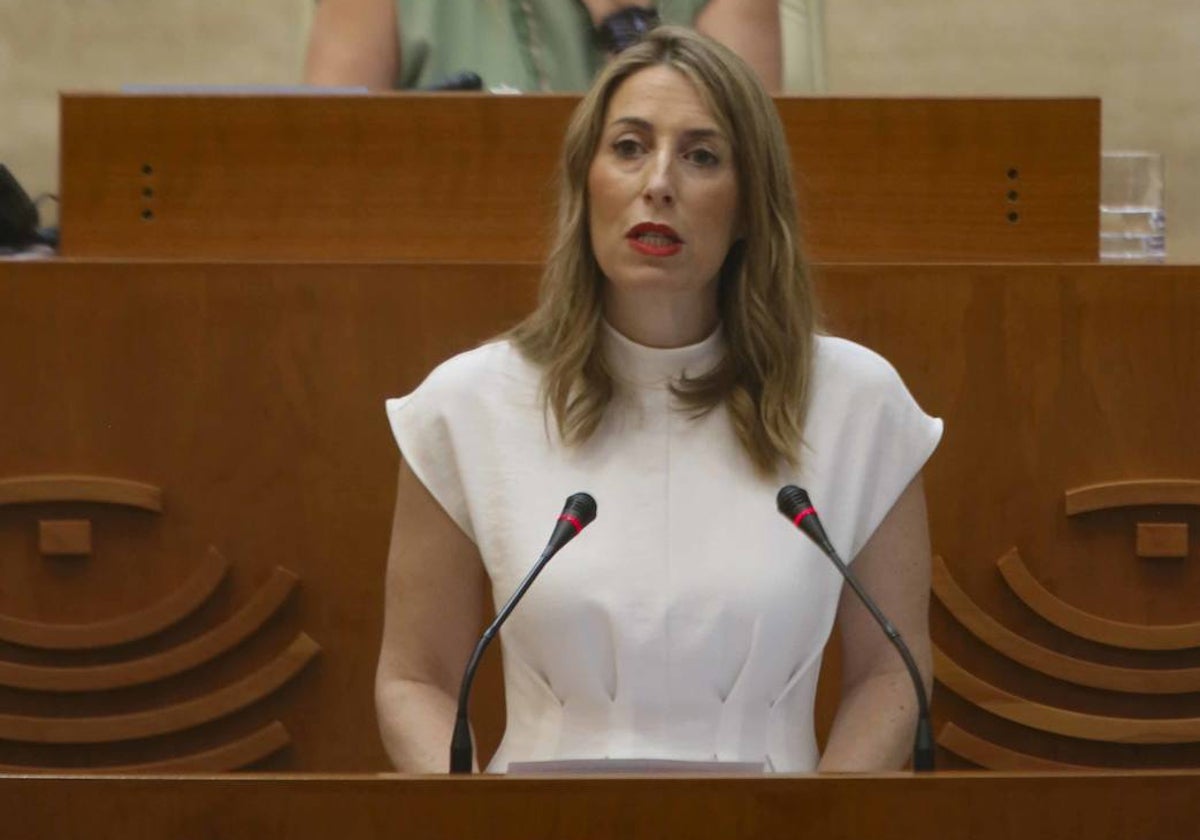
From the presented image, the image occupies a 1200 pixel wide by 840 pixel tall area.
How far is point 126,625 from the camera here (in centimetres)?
290

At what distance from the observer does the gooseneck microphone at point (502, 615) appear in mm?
2080

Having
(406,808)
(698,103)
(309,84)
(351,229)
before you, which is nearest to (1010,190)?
(698,103)

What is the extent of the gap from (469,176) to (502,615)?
3.50 ft

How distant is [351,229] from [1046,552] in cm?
97

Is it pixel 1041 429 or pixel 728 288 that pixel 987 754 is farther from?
pixel 728 288

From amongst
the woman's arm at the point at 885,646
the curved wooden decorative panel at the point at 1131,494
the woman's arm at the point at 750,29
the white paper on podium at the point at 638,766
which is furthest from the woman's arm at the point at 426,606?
the woman's arm at the point at 750,29

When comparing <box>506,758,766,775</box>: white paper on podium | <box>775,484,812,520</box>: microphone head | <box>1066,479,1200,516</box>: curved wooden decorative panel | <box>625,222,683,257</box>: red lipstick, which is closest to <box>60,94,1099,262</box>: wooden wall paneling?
<box>1066,479,1200,516</box>: curved wooden decorative panel

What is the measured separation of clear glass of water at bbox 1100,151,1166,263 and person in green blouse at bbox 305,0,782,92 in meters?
0.54

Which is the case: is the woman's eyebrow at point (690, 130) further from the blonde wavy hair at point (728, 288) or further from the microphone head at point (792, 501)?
the microphone head at point (792, 501)

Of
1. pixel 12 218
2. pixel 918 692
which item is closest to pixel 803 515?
pixel 918 692

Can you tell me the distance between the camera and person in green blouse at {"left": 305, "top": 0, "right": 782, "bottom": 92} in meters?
3.52

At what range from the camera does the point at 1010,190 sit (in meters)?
3.04

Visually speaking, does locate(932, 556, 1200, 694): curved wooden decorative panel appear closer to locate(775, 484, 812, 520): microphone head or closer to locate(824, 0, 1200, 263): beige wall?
locate(775, 484, 812, 520): microphone head

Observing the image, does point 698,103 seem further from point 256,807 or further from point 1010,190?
point 256,807
